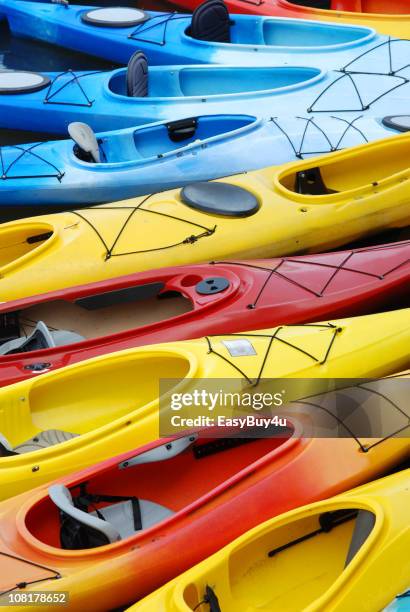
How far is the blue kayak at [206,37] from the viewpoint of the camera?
19.1ft

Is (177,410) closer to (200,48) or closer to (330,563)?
(330,563)

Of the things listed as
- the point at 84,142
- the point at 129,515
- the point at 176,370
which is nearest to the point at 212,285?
the point at 176,370

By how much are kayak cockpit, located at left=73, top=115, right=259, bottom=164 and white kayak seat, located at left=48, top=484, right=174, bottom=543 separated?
2.54 m

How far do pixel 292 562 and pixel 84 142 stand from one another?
2774 millimetres

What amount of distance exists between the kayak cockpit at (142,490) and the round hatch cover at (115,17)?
4121mm

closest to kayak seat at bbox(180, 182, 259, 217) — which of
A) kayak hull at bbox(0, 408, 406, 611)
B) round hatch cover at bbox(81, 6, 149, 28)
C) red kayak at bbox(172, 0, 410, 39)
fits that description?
kayak hull at bbox(0, 408, 406, 611)

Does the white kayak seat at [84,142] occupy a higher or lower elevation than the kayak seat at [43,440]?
higher

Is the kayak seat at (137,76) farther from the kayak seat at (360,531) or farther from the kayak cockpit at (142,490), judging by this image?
the kayak seat at (360,531)

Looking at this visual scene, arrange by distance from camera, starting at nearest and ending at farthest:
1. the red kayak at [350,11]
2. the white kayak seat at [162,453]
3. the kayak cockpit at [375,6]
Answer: the white kayak seat at [162,453]
the red kayak at [350,11]
the kayak cockpit at [375,6]

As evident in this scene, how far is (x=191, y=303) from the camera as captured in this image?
419cm

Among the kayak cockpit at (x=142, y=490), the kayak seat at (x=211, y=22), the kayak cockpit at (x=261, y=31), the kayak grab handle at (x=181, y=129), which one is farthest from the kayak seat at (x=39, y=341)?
the kayak seat at (x=211, y=22)

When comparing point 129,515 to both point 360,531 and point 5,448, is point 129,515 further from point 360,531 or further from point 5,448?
point 360,531

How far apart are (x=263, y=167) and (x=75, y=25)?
2575 mm

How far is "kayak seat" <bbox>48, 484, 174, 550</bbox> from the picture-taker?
2.94 meters
